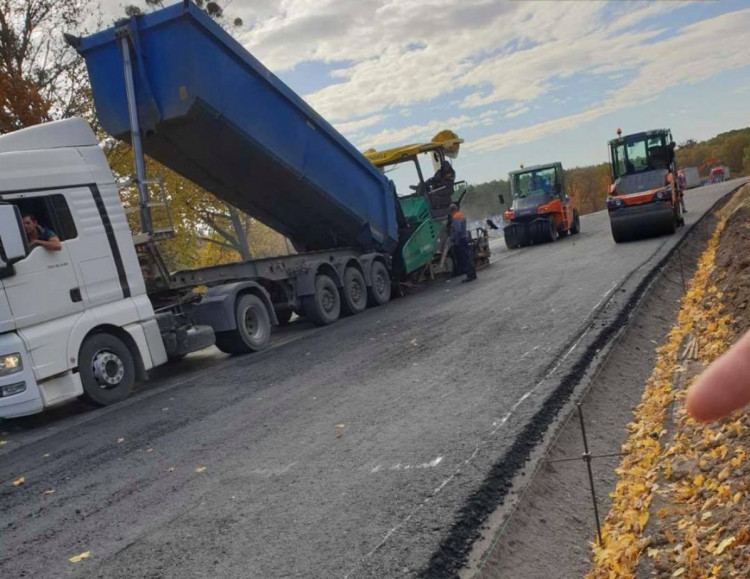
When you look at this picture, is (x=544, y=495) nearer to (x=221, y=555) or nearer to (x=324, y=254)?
(x=221, y=555)

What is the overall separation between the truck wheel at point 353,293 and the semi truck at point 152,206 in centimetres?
4

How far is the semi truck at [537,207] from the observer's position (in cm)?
2041

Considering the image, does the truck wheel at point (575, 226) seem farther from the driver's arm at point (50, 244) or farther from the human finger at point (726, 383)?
the human finger at point (726, 383)

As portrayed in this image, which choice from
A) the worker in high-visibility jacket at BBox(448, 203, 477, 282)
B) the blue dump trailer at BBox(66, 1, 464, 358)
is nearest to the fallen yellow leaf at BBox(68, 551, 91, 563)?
the blue dump trailer at BBox(66, 1, 464, 358)

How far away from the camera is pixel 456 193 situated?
50.3 feet

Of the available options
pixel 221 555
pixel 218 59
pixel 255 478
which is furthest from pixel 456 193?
pixel 221 555

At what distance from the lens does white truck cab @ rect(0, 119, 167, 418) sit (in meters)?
6.82

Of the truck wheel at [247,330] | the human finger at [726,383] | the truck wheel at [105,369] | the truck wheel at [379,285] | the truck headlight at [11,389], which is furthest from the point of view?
the truck wheel at [379,285]

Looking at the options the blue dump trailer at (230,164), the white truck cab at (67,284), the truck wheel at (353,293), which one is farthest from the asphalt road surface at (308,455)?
the truck wheel at (353,293)

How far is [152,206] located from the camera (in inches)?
360

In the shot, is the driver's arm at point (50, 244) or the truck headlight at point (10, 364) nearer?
the truck headlight at point (10, 364)

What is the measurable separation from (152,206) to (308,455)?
5413 mm

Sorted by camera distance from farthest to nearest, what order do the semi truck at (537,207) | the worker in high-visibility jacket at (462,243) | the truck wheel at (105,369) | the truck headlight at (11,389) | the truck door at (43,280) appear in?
1. the semi truck at (537,207)
2. the worker in high-visibility jacket at (462,243)
3. the truck wheel at (105,369)
4. the truck door at (43,280)
5. the truck headlight at (11,389)

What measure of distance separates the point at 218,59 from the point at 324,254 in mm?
3908
